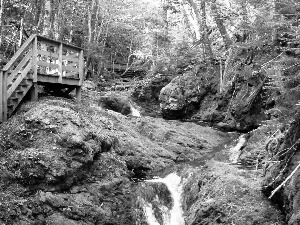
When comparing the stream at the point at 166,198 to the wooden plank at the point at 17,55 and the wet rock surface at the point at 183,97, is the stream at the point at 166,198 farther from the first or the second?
the wet rock surface at the point at 183,97

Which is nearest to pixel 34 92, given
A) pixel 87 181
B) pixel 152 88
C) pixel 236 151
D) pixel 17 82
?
pixel 17 82

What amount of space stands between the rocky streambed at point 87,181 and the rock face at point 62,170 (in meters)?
0.02

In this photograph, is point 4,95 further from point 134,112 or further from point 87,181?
point 134,112

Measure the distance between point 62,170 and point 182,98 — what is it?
10.5m

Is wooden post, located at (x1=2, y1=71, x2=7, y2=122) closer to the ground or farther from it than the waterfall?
farther from it

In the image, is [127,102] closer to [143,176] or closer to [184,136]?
[184,136]

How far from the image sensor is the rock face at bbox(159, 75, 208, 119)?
670 inches

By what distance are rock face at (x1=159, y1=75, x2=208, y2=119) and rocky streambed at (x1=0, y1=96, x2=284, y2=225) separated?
21.9 ft

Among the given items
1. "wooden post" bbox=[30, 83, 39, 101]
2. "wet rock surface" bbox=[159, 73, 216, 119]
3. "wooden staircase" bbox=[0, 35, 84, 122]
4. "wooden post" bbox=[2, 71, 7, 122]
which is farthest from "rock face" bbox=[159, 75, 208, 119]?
"wooden post" bbox=[2, 71, 7, 122]

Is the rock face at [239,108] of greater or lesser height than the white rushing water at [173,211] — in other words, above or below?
above

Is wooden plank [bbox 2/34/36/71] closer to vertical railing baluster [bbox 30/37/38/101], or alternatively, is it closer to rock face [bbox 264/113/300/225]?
vertical railing baluster [bbox 30/37/38/101]

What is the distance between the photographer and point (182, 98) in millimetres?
17109

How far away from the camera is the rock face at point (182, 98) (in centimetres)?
1702

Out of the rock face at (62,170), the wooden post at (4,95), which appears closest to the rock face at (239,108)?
the rock face at (62,170)
